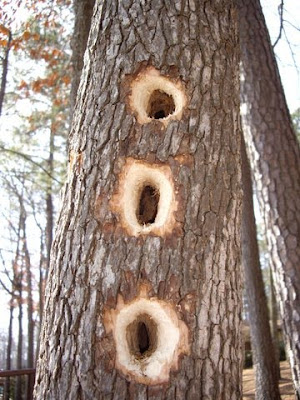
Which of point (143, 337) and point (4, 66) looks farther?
point (4, 66)

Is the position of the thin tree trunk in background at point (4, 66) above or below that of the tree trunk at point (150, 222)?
above

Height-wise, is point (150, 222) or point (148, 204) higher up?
point (148, 204)

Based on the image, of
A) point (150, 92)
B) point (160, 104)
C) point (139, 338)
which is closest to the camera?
point (139, 338)

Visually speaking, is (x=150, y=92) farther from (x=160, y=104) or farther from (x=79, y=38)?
(x=79, y=38)

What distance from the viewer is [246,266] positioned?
21.5 feet

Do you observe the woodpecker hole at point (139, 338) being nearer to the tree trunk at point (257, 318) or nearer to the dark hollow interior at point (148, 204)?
the dark hollow interior at point (148, 204)

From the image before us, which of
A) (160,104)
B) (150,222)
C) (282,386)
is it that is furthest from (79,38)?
(282,386)

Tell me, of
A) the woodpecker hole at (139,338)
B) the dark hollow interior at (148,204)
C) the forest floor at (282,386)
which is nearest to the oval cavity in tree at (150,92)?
the dark hollow interior at (148,204)

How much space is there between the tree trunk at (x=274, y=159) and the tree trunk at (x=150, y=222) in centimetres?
207

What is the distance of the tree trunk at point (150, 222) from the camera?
5.49 ft

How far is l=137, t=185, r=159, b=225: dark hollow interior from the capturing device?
202 centimetres

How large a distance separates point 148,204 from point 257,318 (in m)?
5.06

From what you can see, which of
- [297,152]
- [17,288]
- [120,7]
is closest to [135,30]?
[120,7]

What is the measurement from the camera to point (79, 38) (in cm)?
475
